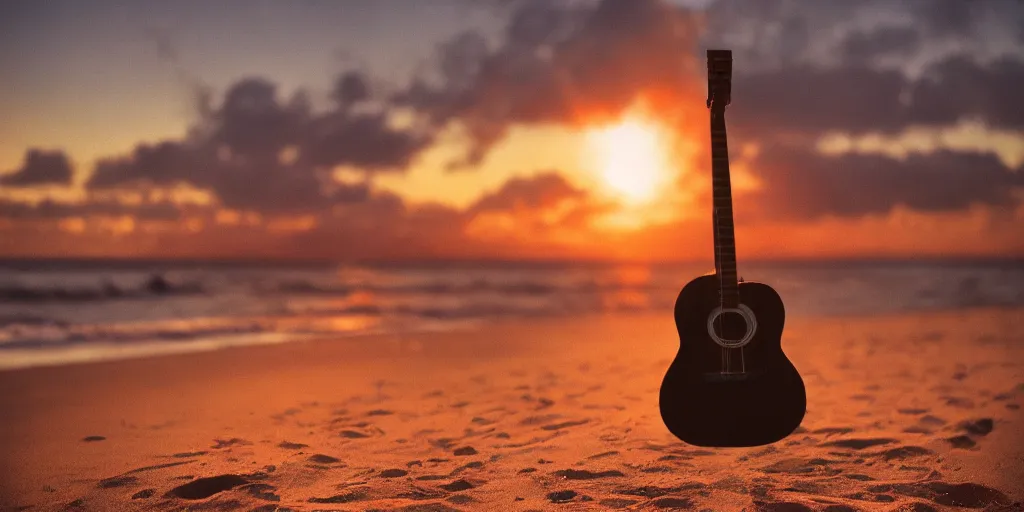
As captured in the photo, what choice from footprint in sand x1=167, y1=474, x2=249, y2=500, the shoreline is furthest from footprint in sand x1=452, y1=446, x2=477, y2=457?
the shoreline

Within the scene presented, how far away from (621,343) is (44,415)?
6.43m

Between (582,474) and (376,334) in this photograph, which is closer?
(582,474)

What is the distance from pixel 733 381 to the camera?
145 inches

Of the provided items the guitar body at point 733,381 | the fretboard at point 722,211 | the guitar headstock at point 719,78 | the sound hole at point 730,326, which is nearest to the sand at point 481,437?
the guitar body at point 733,381

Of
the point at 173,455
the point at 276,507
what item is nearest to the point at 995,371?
the point at 276,507

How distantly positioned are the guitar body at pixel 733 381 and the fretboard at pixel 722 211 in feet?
0.19

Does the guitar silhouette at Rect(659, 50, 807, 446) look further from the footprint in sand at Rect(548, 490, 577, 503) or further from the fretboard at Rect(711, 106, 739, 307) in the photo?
the footprint in sand at Rect(548, 490, 577, 503)

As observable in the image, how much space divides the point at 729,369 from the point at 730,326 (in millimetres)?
237

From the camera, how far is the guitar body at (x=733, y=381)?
12.1 feet

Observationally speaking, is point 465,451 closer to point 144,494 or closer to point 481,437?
point 481,437

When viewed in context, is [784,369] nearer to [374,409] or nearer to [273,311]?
[374,409]

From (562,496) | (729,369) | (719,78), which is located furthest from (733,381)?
(719,78)

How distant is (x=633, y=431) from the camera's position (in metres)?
4.70

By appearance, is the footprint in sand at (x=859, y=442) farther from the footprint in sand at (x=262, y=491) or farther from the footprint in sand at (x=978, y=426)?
the footprint in sand at (x=262, y=491)
